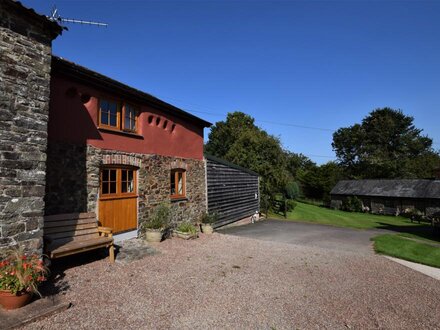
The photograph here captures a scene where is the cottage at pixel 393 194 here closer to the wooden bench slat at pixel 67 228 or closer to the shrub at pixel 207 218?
the shrub at pixel 207 218

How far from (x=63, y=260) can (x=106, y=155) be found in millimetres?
2983

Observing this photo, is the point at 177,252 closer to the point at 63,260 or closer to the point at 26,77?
the point at 63,260

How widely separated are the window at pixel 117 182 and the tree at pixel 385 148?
49633mm

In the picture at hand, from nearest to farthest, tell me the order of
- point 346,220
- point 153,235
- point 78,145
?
point 78,145
point 153,235
point 346,220

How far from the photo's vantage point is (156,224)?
Result: 9.57 meters

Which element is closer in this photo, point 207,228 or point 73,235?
point 73,235

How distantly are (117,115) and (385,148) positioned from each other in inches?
2293

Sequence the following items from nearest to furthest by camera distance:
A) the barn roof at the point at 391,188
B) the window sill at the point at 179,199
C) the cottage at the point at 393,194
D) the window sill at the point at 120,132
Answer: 1. the window sill at the point at 120,132
2. the window sill at the point at 179,199
3. the cottage at the point at 393,194
4. the barn roof at the point at 391,188

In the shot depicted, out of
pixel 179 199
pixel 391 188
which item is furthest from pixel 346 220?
pixel 179 199

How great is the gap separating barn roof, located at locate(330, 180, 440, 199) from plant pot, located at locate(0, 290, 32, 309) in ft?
117

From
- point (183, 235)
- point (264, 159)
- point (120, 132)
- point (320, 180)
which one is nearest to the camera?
point (120, 132)

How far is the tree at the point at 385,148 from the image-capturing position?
49.2 m

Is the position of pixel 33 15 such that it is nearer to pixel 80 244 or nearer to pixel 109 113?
pixel 109 113

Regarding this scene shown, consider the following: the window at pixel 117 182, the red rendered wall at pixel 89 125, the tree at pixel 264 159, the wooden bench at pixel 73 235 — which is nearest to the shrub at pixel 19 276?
the wooden bench at pixel 73 235
